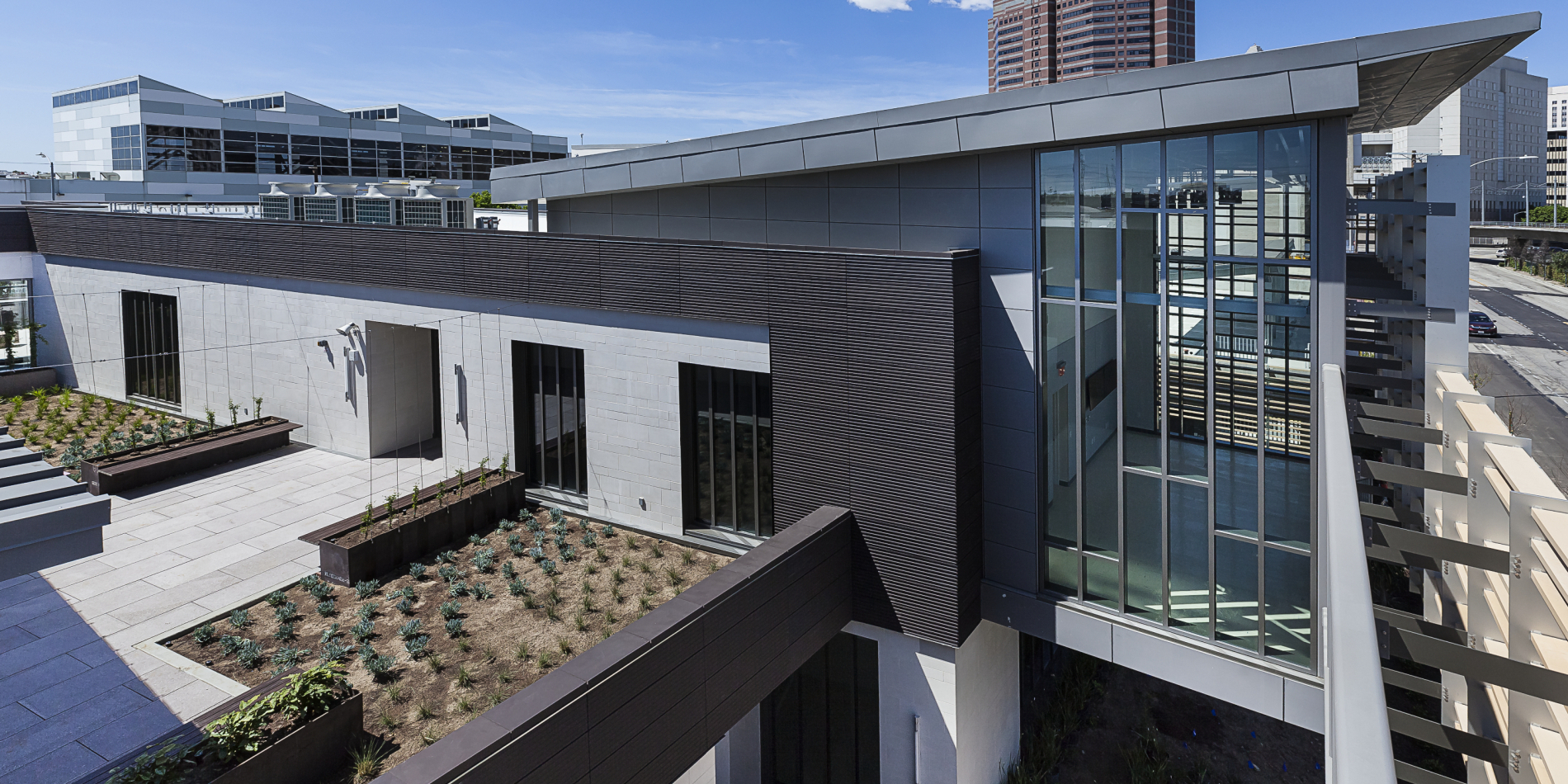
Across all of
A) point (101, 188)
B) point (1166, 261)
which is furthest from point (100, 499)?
point (101, 188)

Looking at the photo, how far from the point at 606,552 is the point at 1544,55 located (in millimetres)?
123720

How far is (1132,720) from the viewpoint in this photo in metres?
16.8

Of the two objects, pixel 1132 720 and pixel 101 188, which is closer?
pixel 1132 720

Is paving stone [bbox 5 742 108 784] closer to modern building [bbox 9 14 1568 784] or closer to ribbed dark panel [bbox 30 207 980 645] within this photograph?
modern building [bbox 9 14 1568 784]

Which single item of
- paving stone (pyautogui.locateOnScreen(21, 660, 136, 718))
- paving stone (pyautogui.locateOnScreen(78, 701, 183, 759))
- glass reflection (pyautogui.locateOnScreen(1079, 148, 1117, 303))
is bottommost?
paving stone (pyautogui.locateOnScreen(78, 701, 183, 759))

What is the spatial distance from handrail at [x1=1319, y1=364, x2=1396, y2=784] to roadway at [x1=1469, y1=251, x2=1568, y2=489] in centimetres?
2349

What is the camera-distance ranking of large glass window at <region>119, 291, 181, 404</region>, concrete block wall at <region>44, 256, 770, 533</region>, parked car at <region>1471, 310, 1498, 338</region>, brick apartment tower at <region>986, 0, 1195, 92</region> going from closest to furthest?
concrete block wall at <region>44, 256, 770, 533</region> < large glass window at <region>119, 291, 181, 404</region> < parked car at <region>1471, 310, 1498, 338</region> < brick apartment tower at <region>986, 0, 1195, 92</region>

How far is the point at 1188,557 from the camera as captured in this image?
40.7 feet

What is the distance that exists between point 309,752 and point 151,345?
20035mm

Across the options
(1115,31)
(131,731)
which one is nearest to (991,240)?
(131,731)

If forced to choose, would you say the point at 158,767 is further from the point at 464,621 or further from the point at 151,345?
the point at 151,345

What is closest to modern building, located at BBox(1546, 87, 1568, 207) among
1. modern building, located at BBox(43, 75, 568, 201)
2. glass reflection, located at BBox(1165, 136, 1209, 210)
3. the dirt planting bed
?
modern building, located at BBox(43, 75, 568, 201)

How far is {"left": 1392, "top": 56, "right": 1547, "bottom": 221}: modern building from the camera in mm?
122250

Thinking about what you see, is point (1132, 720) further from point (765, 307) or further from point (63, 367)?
point (63, 367)
